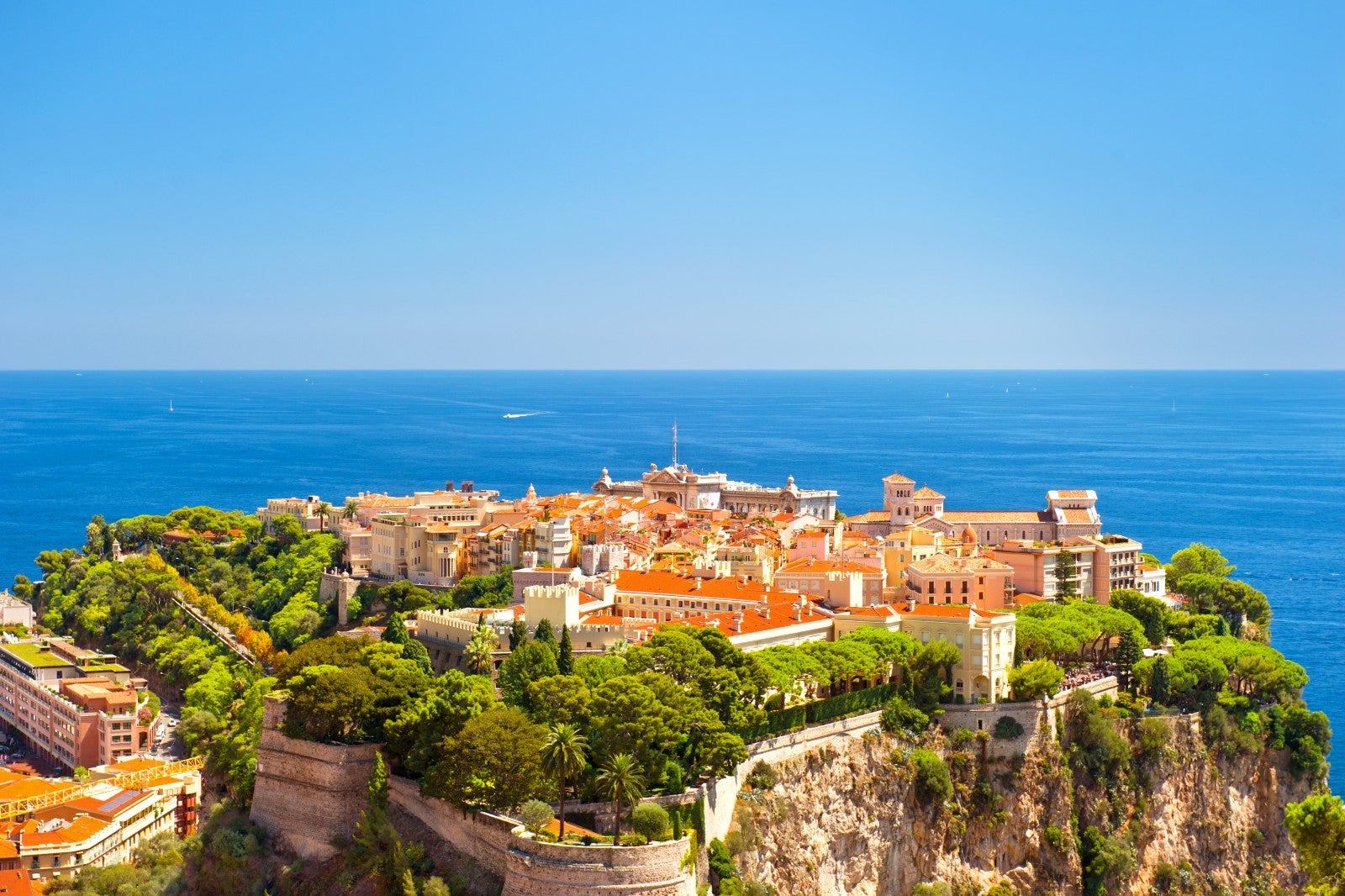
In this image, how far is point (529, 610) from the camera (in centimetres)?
5569

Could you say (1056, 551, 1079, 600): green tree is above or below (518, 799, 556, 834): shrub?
above

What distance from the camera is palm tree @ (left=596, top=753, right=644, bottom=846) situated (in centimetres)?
3978

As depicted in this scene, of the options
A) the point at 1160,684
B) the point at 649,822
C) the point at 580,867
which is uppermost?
the point at 1160,684

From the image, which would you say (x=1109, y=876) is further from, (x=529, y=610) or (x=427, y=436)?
(x=427, y=436)

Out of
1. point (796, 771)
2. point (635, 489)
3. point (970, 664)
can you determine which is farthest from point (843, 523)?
point (796, 771)

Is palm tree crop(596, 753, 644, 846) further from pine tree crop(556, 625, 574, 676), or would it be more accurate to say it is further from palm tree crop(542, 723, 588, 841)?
pine tree crop(556, 625, 574, 676)

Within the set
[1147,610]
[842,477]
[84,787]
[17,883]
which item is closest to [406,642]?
[84,787]

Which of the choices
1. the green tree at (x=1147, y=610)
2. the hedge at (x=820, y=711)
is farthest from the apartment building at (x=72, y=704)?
the green tree at (x=1147, y=610)

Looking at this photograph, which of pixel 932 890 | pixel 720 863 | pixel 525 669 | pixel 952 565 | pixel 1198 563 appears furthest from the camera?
pixel 1198 563

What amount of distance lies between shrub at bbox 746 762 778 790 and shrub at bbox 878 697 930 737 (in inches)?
208

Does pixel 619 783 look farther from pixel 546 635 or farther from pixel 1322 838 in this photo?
pixel 1322 838

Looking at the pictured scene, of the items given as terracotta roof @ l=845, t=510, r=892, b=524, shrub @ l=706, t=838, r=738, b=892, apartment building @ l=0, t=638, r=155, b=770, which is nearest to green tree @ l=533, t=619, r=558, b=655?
shrub @ l=706, t=838, r=738, b=892

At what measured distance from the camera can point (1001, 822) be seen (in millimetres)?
50469

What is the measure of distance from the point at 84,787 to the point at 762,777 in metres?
23.8
